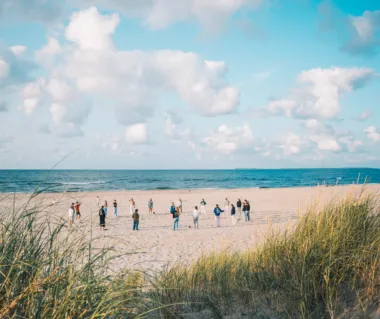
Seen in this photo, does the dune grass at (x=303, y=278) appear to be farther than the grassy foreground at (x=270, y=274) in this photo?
Yes

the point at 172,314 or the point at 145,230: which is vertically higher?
the point at 172,314

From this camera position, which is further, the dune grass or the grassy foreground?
→ the dune grass

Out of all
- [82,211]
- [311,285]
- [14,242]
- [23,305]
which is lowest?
[82,211]

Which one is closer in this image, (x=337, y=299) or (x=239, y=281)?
(x=337, y=299)

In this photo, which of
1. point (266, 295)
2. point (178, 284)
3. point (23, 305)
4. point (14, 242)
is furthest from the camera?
point (178, 284)

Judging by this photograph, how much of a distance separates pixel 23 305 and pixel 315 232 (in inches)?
140

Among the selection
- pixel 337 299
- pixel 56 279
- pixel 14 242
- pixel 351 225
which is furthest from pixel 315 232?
pixel 14 242

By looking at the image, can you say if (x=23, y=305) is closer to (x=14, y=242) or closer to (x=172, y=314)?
(x=14, y=242)

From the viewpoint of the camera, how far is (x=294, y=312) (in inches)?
143

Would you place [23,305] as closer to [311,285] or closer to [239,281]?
[239,281]

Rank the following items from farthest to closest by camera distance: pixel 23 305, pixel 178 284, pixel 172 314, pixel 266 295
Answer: pixel 178 284
pixel 266 295
pixel 172 314
pixel 23 305

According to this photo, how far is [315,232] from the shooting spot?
4.27 metres

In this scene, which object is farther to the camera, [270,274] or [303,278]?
[270,274]

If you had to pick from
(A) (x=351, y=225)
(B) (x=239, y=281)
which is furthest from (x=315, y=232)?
(B) (x=239, y=281)
